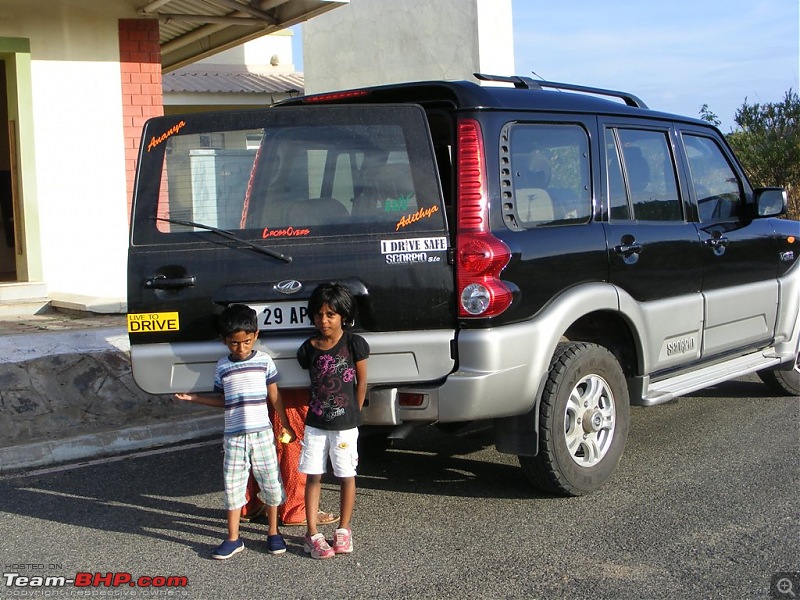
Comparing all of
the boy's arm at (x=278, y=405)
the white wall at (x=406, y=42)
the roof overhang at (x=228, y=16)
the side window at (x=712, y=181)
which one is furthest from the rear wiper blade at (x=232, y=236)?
the white wall at (x=406, y=42)

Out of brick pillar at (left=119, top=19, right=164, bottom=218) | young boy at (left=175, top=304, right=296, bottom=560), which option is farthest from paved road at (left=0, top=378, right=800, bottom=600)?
brick pillar at (left=119, top=19, right=164, bottom=218)

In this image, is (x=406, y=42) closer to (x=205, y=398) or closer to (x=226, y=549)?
(x=205, y=398)

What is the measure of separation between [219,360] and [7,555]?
1353 mm

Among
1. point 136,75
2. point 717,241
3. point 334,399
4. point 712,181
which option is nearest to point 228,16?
point 136,75

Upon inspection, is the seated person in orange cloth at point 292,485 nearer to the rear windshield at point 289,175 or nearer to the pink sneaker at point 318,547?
the pink sneaker at point 318,547

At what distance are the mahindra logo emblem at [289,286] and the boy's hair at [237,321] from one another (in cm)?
21

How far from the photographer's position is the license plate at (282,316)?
4738mm

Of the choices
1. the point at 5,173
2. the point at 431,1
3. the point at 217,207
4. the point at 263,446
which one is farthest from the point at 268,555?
the point at 431,1

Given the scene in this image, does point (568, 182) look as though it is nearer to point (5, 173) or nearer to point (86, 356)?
point (86, 356)

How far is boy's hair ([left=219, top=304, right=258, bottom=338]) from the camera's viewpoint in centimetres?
449

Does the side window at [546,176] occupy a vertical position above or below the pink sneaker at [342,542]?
above

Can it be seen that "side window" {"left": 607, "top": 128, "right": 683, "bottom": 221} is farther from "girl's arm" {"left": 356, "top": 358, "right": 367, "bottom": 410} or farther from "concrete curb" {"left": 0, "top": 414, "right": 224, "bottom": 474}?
"concrete curb" {"left": 0, "top": 414, "right": 224, "bottom": 474}

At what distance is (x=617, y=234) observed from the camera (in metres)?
5.50

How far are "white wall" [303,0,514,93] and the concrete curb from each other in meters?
11.1
